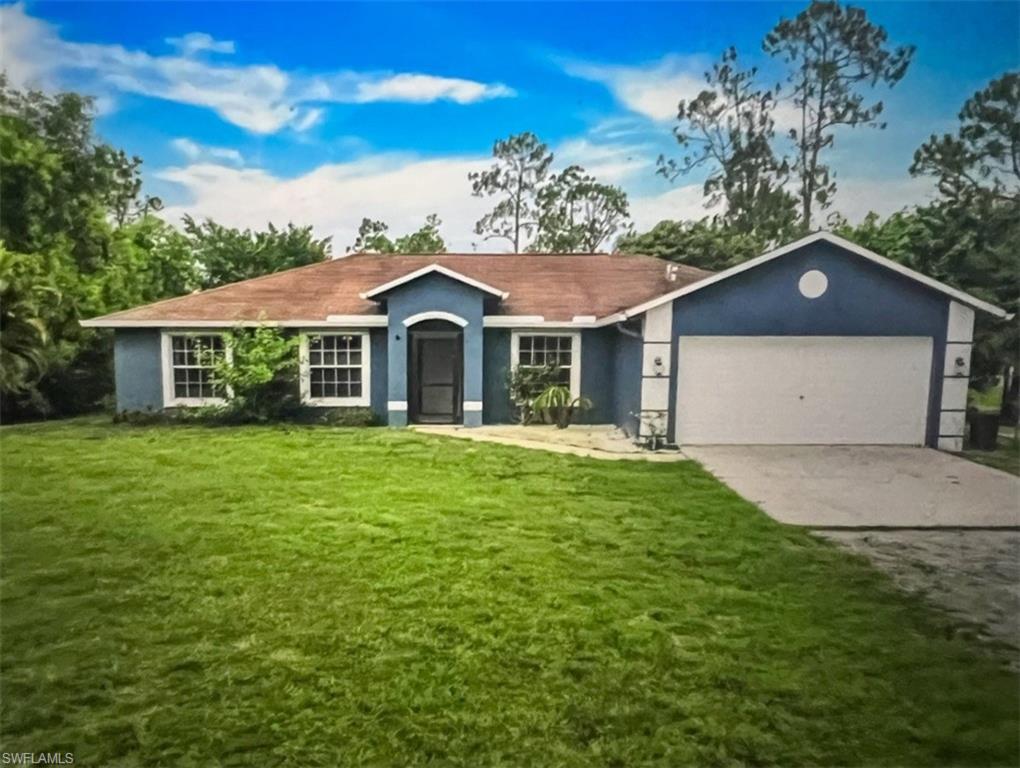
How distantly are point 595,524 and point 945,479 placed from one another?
83.0 inches

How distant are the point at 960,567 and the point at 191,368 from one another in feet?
27.4

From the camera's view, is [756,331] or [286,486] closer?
[286,486]

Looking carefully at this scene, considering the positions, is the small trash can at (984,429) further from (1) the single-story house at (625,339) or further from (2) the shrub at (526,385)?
(2) the shrub at (526,385)

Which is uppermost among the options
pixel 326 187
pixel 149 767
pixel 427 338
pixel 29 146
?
pixel 29 146

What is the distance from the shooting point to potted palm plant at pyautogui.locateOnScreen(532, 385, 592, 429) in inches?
310

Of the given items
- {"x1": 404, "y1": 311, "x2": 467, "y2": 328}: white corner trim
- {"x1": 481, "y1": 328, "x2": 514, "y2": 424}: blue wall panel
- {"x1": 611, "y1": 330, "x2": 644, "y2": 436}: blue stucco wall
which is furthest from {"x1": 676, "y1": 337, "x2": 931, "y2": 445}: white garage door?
{"x1": 404, "y1": 311, "x2": 467, "y2": 328}: white corner trim

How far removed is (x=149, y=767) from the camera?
1768mm

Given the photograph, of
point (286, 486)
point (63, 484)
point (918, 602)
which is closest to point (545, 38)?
point (918, 602)

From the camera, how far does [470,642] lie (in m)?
2.40

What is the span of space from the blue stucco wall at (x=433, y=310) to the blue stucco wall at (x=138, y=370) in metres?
3.08

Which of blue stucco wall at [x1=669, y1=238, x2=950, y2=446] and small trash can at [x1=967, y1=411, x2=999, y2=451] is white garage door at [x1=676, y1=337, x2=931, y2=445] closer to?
blue stucco wall at [x1=669, y1=238, x2=950, y2=446]

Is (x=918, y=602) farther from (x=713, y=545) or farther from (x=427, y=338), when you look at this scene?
(x=427, y=338)

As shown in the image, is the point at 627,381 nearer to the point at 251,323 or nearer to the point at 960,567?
the point at 960,567

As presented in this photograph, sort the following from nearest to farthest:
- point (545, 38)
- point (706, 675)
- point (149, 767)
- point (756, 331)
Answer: point (149, 767), point (706, 675), point (545, 38), point (756, 331)
